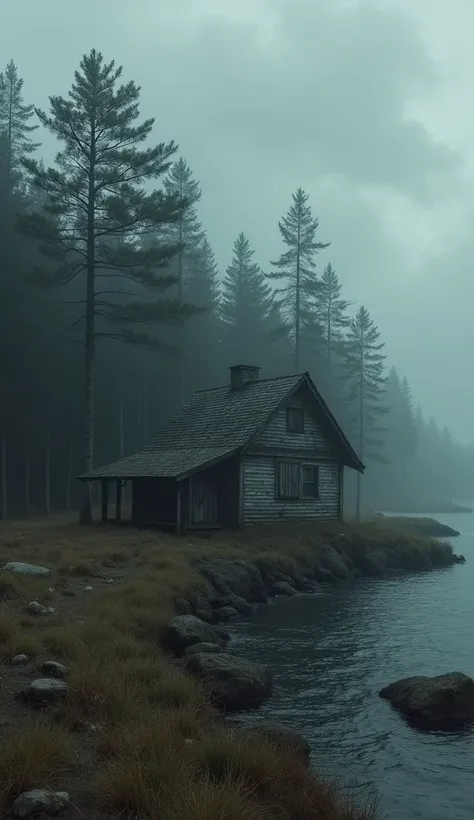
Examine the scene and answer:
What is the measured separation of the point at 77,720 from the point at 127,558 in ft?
45.3

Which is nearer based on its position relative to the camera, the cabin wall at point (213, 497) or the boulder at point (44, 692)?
the boulder at point (44, 692)

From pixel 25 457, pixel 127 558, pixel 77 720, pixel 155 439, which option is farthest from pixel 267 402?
pixel 77 720

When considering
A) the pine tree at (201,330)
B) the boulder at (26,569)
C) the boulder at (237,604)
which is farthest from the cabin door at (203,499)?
the pine tree at (201,330)

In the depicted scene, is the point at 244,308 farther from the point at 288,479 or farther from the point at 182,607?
the point at 182,607

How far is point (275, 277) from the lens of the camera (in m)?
57.9

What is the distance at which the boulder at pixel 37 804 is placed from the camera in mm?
6605

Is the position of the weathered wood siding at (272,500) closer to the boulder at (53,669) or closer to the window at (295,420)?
the window at (295,420)

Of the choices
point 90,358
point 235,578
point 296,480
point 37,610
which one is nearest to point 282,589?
point 235,578

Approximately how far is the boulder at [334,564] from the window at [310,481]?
17.0 feet

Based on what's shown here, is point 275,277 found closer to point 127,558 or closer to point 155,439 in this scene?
point 155,439

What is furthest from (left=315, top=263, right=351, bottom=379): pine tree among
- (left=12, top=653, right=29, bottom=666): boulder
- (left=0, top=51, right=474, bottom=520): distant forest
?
(left=12, top=653, right=29, bottom=666): boulder

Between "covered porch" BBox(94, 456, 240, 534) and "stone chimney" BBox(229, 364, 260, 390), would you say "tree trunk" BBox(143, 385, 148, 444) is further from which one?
"covered porch" BBox(94, 456, 240, 534)

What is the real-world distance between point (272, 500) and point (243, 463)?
99.6 inches

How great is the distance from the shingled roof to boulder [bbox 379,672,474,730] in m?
16.6
